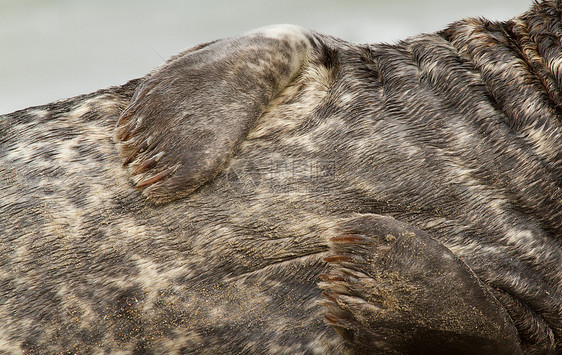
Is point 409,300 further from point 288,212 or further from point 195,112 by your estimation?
point 195,112

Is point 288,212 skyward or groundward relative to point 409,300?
skyward

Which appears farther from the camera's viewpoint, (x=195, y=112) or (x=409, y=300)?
(x=195, y=112)

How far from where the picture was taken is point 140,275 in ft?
8.16

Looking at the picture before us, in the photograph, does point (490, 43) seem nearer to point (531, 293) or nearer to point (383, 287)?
point (531, 293)

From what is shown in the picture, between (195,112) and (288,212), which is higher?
(195,112)

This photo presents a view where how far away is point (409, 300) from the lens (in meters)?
2.21

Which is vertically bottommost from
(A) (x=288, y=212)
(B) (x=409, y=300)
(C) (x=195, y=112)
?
(B) (x=409, y=300)

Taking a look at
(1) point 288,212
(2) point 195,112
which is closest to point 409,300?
(1) point 288,212

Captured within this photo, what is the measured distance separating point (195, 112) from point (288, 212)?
1.78 ft

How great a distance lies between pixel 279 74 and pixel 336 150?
1.41 feet

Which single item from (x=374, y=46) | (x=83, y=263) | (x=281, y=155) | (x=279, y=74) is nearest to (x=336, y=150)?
(x=281, y=155)

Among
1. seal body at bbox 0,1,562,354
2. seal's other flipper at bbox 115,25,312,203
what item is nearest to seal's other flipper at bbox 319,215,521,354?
seal body at bbox 0,1,562,354

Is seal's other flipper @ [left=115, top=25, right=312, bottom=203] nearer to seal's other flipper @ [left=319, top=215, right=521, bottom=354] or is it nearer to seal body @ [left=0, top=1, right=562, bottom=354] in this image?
seal body @ [left=0, top=1, right=562, bottom=354]

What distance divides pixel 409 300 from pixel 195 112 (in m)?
→ 1.09
